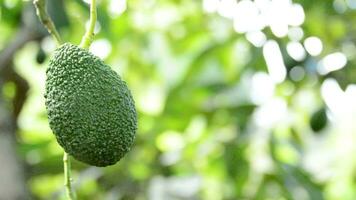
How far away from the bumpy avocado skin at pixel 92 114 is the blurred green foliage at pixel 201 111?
1478mm

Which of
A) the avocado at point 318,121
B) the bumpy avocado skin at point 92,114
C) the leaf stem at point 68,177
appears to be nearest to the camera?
the bumpy avocado skin at point 92,114

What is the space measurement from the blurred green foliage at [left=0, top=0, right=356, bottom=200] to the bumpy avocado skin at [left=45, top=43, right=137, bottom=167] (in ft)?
4.85

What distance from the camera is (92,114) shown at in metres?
1.12

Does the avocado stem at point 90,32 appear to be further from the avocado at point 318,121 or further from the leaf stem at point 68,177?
the avocado at point 318,121

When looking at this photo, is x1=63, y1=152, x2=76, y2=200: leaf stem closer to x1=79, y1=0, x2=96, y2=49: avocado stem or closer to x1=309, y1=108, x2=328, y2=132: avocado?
x1=79, y1=0, x2=96, y2=49: avocado stem

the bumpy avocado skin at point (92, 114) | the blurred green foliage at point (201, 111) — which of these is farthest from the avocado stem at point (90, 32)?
the blurred green foliage at point (201, 111)

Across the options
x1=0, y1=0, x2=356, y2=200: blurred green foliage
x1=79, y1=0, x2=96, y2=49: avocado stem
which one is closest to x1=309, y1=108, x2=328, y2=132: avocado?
x1=0, y1=0, x2=356, y2=200: blurred green foliage

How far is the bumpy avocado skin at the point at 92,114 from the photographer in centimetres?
111

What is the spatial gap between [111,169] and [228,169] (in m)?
0.44

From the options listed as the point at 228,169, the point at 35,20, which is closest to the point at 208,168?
the point at 228,169

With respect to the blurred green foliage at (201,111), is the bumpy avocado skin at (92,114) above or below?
below

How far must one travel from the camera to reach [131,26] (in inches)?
121

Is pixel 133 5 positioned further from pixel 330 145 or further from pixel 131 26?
pixel 330 145

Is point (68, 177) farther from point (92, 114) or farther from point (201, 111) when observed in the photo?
point (201, 111)
